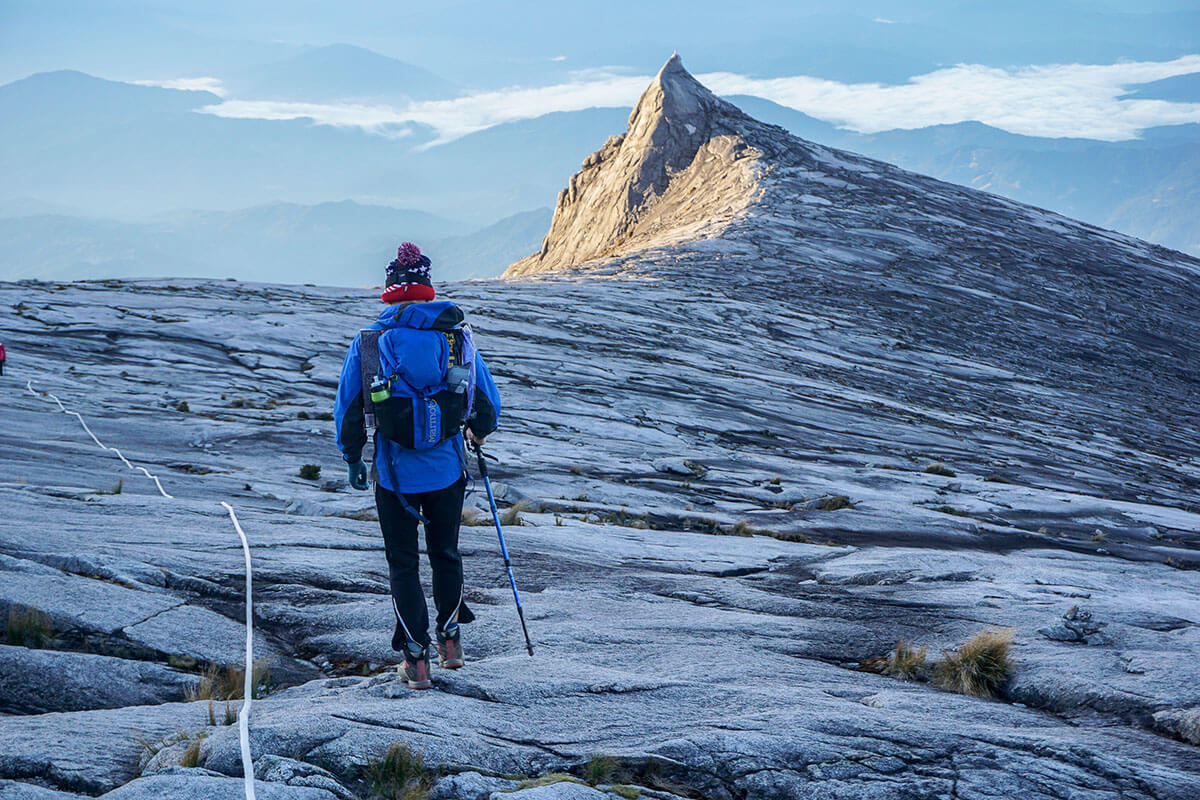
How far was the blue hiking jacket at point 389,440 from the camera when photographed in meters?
7.42

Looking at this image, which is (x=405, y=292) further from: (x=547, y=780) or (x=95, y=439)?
(x=95, y=439)

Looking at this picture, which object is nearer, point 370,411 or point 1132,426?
point 370,411

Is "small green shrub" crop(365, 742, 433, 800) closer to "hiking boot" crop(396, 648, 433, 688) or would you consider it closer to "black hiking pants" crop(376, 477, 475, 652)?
"hiking boot" crop(396, 648, 433, 688)

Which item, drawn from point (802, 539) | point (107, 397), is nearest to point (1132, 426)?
point (802, 539)

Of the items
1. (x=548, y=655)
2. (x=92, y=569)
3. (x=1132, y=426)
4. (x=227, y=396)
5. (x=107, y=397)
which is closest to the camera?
(x=548, y=655)

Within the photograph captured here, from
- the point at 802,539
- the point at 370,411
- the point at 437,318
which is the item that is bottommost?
the point at 802,539

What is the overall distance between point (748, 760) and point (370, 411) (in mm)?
3815

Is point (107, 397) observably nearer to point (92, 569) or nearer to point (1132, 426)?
point (92, 569)

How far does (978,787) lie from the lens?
6301 mm

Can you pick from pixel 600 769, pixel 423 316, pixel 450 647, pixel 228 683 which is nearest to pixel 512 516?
pixel 450 647

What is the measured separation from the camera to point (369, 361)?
7449 millimetres

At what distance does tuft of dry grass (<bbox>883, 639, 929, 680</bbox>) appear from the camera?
8586mm

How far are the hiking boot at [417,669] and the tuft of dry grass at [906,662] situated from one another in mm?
4204

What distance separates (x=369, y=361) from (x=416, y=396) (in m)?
0.48
